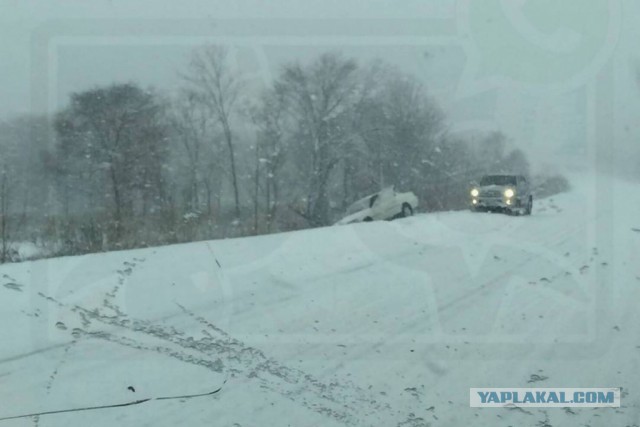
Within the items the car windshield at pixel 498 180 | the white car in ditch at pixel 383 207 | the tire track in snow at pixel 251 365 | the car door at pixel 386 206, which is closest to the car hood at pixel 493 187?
the car windshield at pixel 498 180

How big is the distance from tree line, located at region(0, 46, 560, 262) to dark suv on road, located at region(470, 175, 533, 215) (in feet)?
10.1

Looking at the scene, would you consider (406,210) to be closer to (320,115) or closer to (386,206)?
(386,206)

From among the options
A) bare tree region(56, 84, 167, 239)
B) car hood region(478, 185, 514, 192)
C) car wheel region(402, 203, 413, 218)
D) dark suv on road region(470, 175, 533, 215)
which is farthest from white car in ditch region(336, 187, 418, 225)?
bare tree region(56, 84, 167, 239)

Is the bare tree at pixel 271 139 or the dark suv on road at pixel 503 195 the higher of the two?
the bare tree at pixel 271 139

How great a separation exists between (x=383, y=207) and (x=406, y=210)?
114 centimetres

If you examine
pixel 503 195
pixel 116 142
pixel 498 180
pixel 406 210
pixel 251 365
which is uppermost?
pixel 116 142

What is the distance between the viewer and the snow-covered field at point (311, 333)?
4.77 m

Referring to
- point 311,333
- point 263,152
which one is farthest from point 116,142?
point 311,333

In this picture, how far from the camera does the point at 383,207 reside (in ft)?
61.9

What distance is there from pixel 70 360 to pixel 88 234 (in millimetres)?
→ 6333

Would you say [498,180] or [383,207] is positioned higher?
[498,180]

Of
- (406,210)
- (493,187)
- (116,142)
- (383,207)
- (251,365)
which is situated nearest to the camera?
(251,365)

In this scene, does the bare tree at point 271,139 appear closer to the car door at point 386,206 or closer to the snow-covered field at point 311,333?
the car door at point 386,206

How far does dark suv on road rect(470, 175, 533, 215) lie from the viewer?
18.0m
